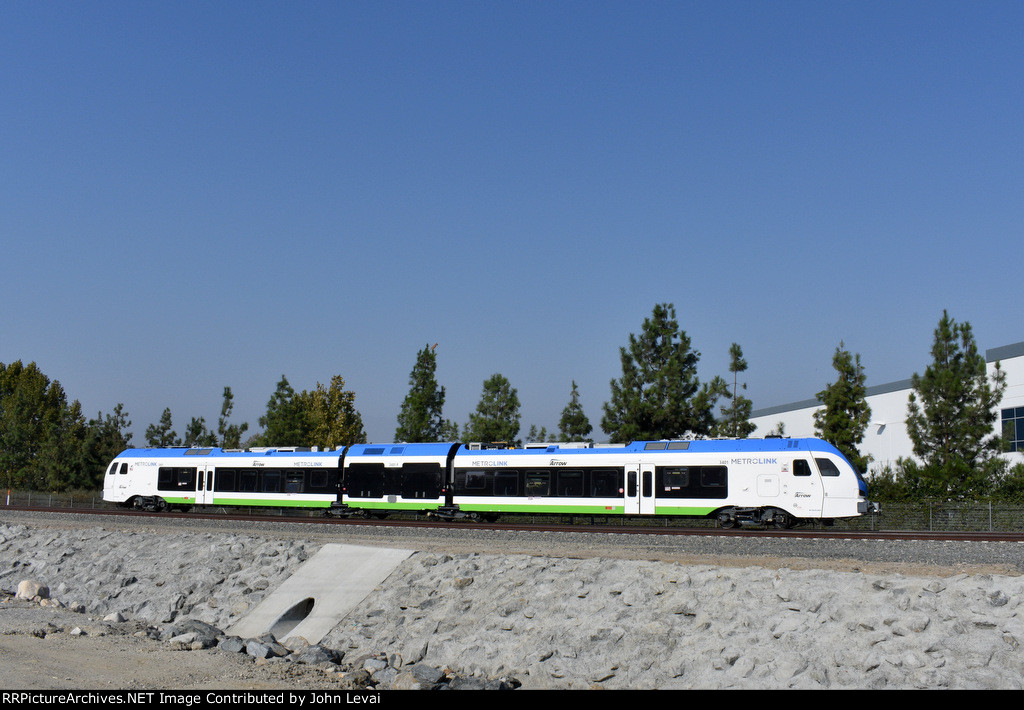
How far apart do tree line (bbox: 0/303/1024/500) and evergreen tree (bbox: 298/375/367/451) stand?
118mm

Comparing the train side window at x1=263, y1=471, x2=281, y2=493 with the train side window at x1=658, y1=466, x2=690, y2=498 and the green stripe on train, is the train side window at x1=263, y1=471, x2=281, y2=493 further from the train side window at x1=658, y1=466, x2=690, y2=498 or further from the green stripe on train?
the train side window at x1=658, y1=466, x2=690, y2=498

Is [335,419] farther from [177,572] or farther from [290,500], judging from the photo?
[177,572]

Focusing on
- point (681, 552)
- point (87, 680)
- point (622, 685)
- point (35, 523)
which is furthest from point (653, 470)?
point (35, 523)

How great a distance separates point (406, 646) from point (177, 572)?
39.3ft

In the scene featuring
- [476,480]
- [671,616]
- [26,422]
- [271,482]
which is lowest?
[671,616]

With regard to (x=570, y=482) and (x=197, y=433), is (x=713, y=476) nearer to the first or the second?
(x=570, y=482)

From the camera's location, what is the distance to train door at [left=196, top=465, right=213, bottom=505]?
41812mm

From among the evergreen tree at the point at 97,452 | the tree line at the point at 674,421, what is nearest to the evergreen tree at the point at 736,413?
the tree line at the point at 674,421

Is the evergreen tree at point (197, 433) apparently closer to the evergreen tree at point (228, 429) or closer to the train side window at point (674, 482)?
the evergreen tree at point (228, 429)

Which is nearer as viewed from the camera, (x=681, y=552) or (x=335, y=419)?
(x=681, y=552)

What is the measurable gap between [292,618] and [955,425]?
106ft

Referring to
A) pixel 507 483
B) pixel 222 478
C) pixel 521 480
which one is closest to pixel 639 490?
pixel 521 480

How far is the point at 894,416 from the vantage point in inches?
2393

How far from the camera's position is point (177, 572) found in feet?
89.5
